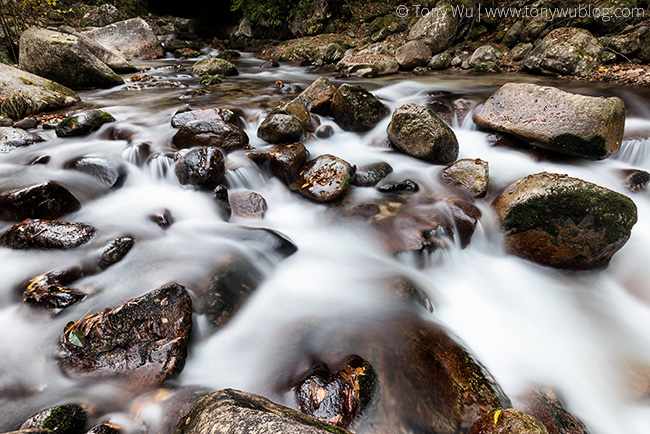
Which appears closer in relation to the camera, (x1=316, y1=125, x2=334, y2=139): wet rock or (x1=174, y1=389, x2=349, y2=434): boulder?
(x1=174, y1=389, x2=349, y2=434): boulder

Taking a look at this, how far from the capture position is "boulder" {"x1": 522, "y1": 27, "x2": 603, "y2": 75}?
856cm

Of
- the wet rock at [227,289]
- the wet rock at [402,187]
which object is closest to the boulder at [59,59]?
the wet rock at [227,289]

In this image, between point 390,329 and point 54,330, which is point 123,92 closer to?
point 54,330

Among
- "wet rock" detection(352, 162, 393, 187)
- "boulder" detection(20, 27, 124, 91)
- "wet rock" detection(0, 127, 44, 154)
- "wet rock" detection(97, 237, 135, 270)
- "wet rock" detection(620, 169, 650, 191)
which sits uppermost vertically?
"boulder" detection(20, 27, 124, 91)

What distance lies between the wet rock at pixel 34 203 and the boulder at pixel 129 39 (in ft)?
51.2

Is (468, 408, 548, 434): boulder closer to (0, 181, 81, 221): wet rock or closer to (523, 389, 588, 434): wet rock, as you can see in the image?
(523, 389, 588, 434): wet rock

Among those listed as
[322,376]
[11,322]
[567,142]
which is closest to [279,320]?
[322,376]

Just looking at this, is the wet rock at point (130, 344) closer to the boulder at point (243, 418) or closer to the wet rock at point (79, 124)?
the boulder at point (243, 418)

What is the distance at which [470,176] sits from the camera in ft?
15.6

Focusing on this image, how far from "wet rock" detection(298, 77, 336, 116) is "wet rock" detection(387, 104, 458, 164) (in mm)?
1900

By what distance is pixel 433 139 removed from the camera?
16.9ft

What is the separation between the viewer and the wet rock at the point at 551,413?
2.22 m

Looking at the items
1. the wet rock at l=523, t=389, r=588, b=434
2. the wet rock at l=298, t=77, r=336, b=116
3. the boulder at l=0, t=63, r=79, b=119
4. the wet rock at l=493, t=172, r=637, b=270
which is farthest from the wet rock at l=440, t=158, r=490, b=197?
the boulder at l=0, t=63, r=79, b=119

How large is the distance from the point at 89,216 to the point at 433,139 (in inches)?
200
